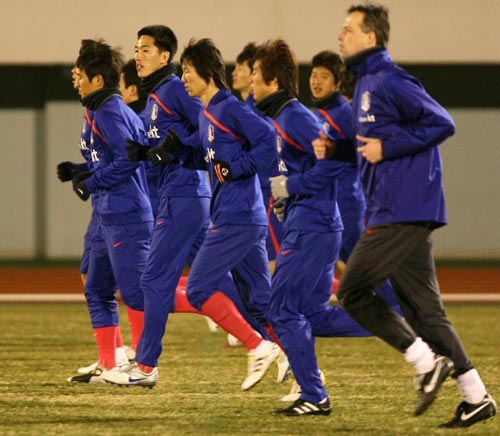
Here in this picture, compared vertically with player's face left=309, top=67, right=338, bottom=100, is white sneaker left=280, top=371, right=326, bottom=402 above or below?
below

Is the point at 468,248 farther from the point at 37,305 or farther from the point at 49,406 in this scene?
the point at 49,406

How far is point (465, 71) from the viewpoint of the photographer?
1947 centimetres

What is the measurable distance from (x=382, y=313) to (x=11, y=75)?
14032 millimetres

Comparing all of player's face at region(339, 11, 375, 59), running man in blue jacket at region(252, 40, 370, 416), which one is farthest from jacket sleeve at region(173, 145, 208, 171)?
player's face at region(339, 11, 375, 59)

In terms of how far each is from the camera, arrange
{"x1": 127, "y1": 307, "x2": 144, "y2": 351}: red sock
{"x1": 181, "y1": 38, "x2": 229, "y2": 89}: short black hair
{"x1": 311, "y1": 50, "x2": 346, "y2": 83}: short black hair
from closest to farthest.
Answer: {"x1": 181, "y1": 38, "x2": 229, "y2": 89}: short black hair → {"x1": 127, "y1": 307, "x2": 144, "y2": 351}: red sock → {"x1": 311, "y1": 50, "x2": 346, "y2": 83}: short black hair

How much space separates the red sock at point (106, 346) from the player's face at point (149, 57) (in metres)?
1.72

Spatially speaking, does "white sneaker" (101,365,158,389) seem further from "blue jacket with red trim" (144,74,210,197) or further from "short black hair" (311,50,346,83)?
"short black hair" (311,50,346,83)

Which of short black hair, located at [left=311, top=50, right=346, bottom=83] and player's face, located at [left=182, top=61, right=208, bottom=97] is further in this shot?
short black hair, located at [left=311, top=50, right=346, bottom=83]

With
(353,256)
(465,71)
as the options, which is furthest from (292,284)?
(465,71)

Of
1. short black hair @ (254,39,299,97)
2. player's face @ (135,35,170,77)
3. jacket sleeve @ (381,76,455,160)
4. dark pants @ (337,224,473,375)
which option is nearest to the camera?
jacket sleeve @ (381,76,455,160)

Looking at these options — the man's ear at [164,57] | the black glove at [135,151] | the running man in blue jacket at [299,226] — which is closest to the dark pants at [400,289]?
the running man in blue jacket at [299,226]

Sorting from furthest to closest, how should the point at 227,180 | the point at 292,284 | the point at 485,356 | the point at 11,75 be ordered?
the point at 11,75 < the point at 485,356 < the point at 227,180 < the point at 292,284

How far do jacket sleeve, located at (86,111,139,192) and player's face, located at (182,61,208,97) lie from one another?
0.58 m

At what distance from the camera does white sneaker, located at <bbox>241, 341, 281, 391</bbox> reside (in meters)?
7.89
